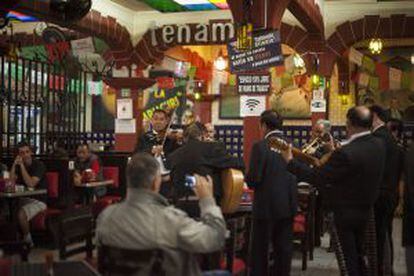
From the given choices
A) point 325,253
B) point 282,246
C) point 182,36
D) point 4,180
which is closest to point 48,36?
point 182,36

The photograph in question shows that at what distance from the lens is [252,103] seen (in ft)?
28.7

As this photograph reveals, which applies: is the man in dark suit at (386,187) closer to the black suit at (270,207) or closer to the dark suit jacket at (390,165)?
the dark suit jacket at (390,165)

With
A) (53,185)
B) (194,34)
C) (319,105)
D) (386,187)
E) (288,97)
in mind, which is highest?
(194,34)

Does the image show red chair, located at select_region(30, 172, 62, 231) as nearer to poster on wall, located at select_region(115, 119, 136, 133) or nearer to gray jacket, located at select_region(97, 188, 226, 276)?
poster on wall, located at select_region(115, 119, 136, 133)

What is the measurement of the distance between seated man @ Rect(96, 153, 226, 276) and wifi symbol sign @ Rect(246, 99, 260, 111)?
5492 mm

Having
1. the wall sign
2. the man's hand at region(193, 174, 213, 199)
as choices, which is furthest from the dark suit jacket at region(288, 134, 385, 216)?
the wall sign

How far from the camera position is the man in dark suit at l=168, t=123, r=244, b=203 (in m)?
6.19

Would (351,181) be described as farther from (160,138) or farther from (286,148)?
(160,138)

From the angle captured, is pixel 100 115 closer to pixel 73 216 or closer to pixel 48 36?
pixel 48 36

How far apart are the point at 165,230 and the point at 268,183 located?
283 cm

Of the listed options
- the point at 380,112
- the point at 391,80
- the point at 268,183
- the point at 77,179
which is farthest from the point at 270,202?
the point at 391,80

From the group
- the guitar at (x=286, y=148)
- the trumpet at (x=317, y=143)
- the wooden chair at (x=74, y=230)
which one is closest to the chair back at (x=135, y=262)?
the wooden chair at (x=74, y=230)

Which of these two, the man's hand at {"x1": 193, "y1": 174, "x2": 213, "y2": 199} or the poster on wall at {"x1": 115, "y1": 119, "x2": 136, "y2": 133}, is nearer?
the man's hand at {"x1": 193, "y1": 174, "x2": 213, "y2": 199}

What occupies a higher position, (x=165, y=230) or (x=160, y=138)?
(x=160, y=138)
